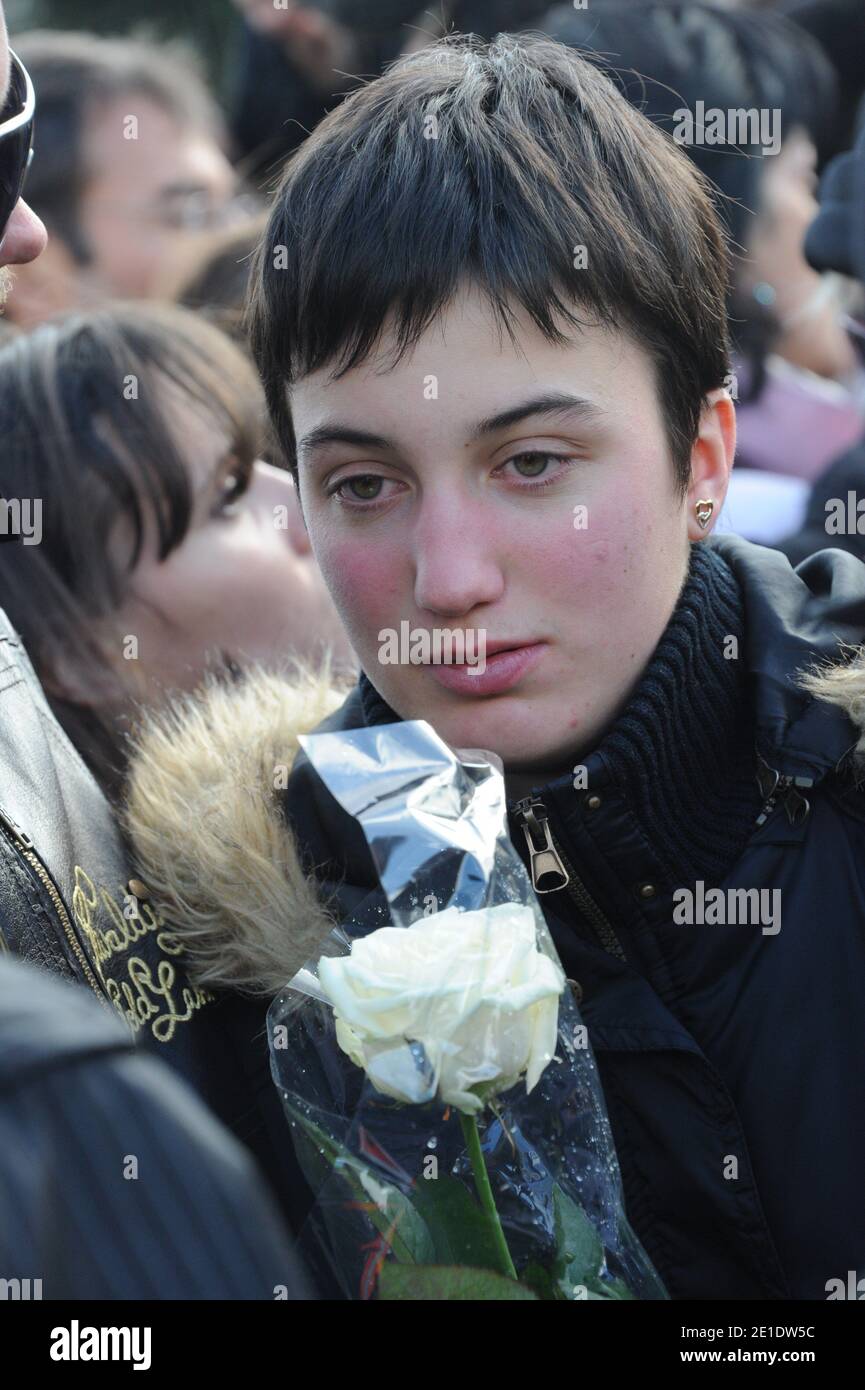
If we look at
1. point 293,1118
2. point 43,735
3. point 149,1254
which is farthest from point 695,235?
point 149,1254

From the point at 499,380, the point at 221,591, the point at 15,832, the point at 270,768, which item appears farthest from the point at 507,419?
the point at 221,591

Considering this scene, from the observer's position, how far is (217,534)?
2.79 metres

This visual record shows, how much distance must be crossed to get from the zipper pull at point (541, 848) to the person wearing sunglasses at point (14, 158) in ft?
3.11

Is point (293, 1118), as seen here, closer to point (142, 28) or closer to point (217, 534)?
point (217, 534)

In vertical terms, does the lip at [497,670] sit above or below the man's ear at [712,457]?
below

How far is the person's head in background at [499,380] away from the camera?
5.42 feet

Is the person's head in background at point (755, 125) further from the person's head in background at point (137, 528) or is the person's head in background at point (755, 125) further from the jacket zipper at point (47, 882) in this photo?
the jacket zipper at point (47, 882)

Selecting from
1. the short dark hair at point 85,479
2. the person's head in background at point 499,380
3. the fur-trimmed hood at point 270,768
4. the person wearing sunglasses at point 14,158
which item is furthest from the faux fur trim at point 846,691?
the short dark hair at point 85,479

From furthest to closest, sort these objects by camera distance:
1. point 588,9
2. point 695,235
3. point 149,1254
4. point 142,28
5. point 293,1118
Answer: point 142,28 < point 588,9 < point 695,235 < point 293,1118 < point 149,1254
